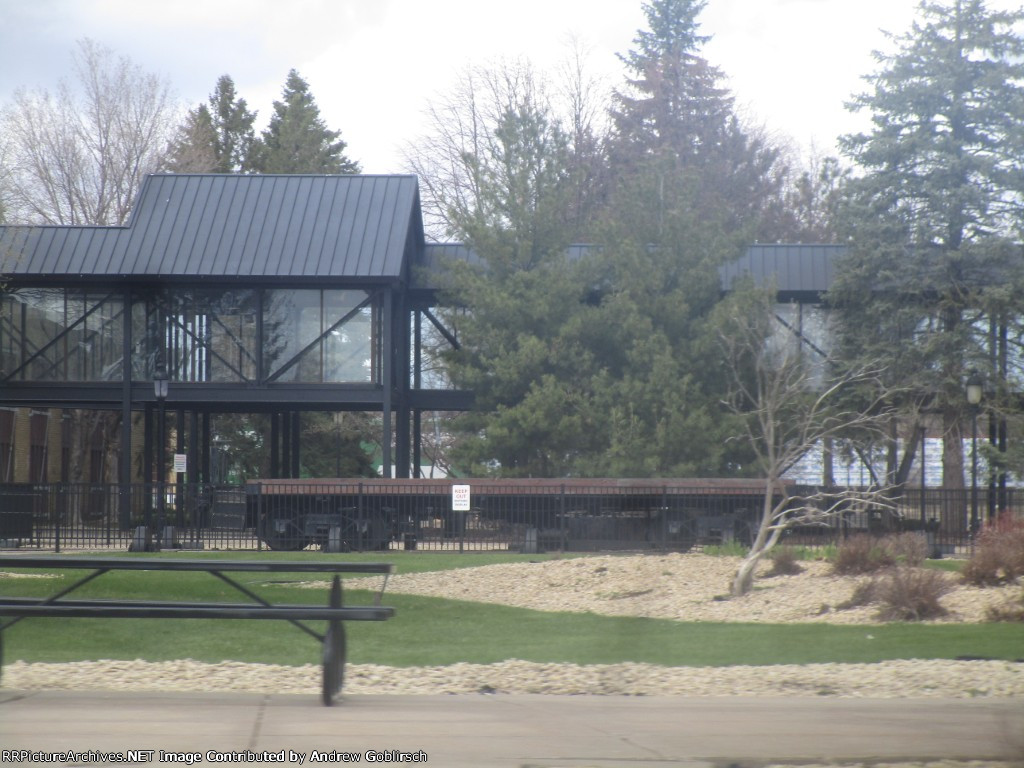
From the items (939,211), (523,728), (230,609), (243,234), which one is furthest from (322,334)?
(523,728)

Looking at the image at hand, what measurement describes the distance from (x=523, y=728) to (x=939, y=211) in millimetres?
26510

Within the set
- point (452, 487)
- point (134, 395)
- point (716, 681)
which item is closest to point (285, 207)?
point (134, 395)

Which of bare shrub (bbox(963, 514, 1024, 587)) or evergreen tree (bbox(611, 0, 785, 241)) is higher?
evergreen tree (bbox(611, 0, 785, 241))

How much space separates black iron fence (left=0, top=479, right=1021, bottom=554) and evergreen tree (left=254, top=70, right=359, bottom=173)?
98.8 feet

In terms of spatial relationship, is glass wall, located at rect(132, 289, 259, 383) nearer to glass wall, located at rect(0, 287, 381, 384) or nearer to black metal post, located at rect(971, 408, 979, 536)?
glass wall, located at rect(0, 287, 381, 384)

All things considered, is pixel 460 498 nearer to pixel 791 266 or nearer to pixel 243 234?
pixel 243 234

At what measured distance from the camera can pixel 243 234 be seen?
3253 centimetres

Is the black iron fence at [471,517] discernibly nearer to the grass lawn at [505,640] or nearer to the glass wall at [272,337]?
the glass wall at [272,337]

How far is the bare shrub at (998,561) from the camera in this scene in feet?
52.0

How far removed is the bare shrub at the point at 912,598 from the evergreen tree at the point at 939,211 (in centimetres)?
1536

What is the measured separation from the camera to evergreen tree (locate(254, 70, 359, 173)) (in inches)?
2213

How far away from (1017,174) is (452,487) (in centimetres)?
1660

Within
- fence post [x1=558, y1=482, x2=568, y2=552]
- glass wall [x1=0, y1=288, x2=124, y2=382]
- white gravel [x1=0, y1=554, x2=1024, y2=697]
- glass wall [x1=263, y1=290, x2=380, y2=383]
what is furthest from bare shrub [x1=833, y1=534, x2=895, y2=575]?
glass wall [x1=0, y1=288, x2=124, y2=382]

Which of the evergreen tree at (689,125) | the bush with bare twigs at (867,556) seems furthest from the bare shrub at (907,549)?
the evergreen tree at (689,125)
